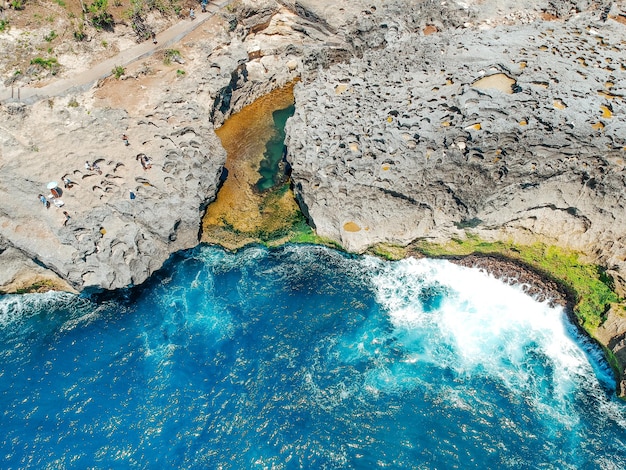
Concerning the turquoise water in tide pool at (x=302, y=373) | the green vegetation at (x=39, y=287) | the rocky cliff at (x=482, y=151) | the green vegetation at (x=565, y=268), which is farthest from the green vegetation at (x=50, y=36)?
the green vegetation at (x=565, y=268)

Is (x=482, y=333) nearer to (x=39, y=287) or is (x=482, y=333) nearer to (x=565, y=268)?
(x=565, y=268)

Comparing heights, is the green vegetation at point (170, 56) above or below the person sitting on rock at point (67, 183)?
above

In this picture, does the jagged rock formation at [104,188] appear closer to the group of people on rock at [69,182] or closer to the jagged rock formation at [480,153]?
the group of people on rock at [69,182]

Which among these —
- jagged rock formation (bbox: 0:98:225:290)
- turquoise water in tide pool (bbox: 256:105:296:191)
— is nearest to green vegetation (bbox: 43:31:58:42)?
jagged rock formation (bbox: 0:98:225:290)

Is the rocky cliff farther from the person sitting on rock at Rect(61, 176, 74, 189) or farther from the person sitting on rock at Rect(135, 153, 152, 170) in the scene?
the person sitting on rock at Rect(61, 176, 74, 189)

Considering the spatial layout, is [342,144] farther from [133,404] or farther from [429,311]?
[133,404]
